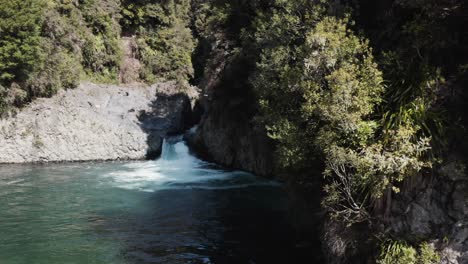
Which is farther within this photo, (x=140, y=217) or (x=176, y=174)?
(x=176, y=174)

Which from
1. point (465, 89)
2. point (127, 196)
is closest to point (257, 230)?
point (127, 196)

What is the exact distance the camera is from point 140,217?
17.7 metres

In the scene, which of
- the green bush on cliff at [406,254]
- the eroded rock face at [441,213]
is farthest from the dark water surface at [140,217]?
the eroded rock face at [441,213]

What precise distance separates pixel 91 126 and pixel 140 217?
15089 millimetres

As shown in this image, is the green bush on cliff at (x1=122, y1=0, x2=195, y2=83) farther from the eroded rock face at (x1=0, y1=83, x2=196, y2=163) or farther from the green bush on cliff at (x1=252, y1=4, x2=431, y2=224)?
the green bush on cliff at (x1=252, y1=4, x2=431, y2=224)

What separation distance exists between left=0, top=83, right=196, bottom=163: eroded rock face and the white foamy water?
1707 millimetres

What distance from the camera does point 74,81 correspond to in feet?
108

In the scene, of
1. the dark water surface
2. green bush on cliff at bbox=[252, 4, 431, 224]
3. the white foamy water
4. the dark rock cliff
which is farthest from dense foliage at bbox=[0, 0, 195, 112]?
green bush on cliff at bbox=[252, 4, 431, 224]

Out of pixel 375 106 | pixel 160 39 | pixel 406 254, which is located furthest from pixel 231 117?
pixel 160 39

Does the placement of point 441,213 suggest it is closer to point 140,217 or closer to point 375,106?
point 375,106

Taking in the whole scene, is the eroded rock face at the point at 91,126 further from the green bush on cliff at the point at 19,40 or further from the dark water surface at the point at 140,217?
the green bush on cliff at the point at 19,40

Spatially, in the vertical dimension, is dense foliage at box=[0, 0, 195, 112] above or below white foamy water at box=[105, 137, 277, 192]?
above

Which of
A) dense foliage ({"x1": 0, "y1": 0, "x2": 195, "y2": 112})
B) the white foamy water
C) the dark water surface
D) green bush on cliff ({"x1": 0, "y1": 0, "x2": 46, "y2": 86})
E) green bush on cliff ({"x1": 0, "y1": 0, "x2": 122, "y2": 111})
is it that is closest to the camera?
the dark water surface

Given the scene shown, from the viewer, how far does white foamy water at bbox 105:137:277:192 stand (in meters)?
23.3
